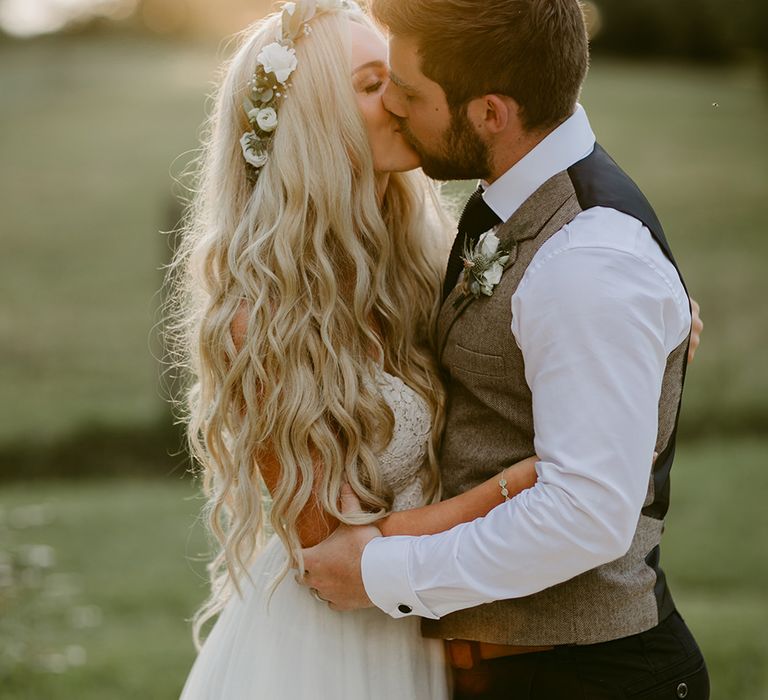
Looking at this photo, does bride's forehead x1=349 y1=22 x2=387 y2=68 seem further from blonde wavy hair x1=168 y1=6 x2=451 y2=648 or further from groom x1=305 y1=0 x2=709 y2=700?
groom x1=305 y1=0 x2=709 y2=700

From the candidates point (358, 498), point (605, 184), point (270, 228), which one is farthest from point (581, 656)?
point (270, 228)

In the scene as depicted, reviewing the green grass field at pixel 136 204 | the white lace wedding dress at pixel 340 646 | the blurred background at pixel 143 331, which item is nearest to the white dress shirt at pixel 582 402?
the white lace wedding dress at pixel 340 646

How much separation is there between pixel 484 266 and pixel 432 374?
49 centimetres

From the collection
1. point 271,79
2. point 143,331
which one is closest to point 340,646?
point 271,79

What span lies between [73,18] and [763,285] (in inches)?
790

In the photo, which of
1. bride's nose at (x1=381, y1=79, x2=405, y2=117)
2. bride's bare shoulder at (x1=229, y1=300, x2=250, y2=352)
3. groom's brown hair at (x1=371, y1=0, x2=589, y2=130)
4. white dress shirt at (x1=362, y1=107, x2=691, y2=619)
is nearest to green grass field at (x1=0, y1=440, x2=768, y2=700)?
bride's bare shoulder at (x1=229, y1=300, x2=250, y2=352)

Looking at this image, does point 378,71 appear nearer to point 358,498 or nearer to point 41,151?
point 358,498

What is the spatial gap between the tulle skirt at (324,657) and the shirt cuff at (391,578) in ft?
0.94

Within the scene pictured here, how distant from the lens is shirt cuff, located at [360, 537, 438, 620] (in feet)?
7.53

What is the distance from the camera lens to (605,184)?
7.27 ft

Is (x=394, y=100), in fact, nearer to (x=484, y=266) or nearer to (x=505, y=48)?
(x=505, y=48)

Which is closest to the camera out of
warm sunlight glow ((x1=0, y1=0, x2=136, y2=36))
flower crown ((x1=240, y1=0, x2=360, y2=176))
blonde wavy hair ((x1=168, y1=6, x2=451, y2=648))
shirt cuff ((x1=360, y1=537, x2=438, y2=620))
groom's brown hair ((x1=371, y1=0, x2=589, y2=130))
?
groom's brown hair ((x1=371, y1=0, x2=589, y2=130))

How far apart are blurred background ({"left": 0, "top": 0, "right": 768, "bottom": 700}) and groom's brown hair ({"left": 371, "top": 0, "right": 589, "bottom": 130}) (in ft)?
3.31

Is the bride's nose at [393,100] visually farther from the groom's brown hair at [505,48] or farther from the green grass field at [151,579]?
the green grass field at [151,579]
